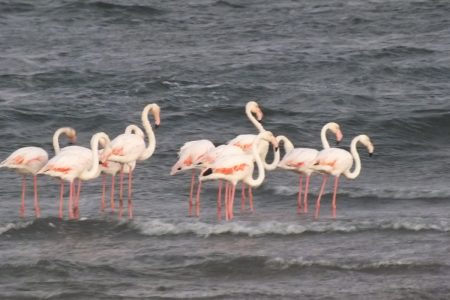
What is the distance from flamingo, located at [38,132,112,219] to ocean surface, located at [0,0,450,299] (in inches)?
19.7

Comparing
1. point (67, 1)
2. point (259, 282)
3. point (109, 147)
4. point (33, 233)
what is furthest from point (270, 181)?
point (67, 1)

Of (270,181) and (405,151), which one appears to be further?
(405,151)

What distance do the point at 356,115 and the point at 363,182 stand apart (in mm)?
4126

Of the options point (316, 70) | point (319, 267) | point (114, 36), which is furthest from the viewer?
point (114, 36)

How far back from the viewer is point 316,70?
21.8m

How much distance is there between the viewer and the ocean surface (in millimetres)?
10305

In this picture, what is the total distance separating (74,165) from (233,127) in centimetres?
654

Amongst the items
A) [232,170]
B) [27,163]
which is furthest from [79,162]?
[232,170]

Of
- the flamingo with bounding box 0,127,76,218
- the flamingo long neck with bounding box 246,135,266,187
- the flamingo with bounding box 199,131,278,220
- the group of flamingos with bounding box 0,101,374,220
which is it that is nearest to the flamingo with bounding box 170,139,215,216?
the group of flamingos with bounding box 0,101,374,220

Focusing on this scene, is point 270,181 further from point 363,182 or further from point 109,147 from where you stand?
point 109,147

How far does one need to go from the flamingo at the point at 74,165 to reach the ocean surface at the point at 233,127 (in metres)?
0.50

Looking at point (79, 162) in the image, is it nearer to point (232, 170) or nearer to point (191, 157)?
point (191, 157)

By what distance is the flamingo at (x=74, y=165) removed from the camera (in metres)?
12.5

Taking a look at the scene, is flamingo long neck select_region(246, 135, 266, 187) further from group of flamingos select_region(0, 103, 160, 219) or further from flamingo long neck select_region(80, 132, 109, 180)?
flamingo long neck select_region(80, 132, 109, 180)
